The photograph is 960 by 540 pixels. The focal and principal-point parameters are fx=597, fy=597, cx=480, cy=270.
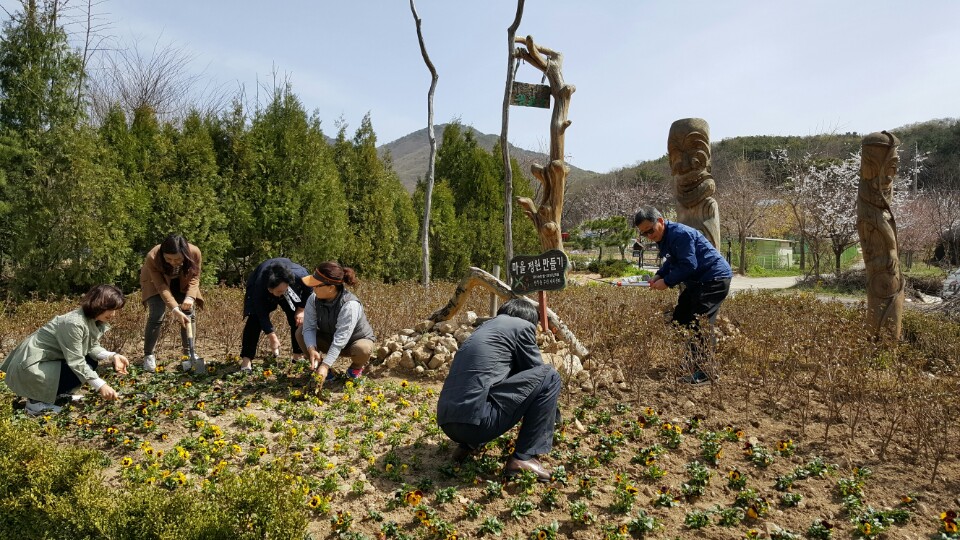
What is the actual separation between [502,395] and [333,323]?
187cm

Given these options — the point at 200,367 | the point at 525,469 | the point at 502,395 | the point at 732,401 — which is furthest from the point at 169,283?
the point at 732,401

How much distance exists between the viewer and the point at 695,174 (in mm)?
7195

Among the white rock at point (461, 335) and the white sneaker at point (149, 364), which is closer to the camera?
the white sneaker at point (149, 364)

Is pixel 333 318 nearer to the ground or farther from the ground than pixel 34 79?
nearer to the ground

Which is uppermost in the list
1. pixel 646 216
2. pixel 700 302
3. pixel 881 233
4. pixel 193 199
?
pixel 193 199

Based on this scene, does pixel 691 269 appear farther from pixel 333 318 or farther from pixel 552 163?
pixel 333 318

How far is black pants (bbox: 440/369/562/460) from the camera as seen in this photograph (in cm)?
338

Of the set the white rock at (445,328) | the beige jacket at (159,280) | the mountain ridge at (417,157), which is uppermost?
the mountain ridge at (417,157)

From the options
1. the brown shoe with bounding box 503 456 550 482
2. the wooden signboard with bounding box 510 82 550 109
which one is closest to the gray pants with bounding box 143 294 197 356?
the brown shoe with bounding box 503 456 550 482

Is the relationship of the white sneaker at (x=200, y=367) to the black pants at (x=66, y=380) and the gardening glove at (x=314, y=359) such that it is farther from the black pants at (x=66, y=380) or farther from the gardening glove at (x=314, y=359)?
the gardening glove at (x=314, y=359)

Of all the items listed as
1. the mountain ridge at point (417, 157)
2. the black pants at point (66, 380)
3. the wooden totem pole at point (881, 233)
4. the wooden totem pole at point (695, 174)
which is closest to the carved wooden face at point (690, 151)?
the wooden totem pole at point (695, 174)

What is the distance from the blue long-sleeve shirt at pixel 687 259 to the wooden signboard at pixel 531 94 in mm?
2959

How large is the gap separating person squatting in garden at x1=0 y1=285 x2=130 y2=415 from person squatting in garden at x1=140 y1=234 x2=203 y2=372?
2.04 ft

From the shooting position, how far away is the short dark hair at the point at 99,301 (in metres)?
4.28
